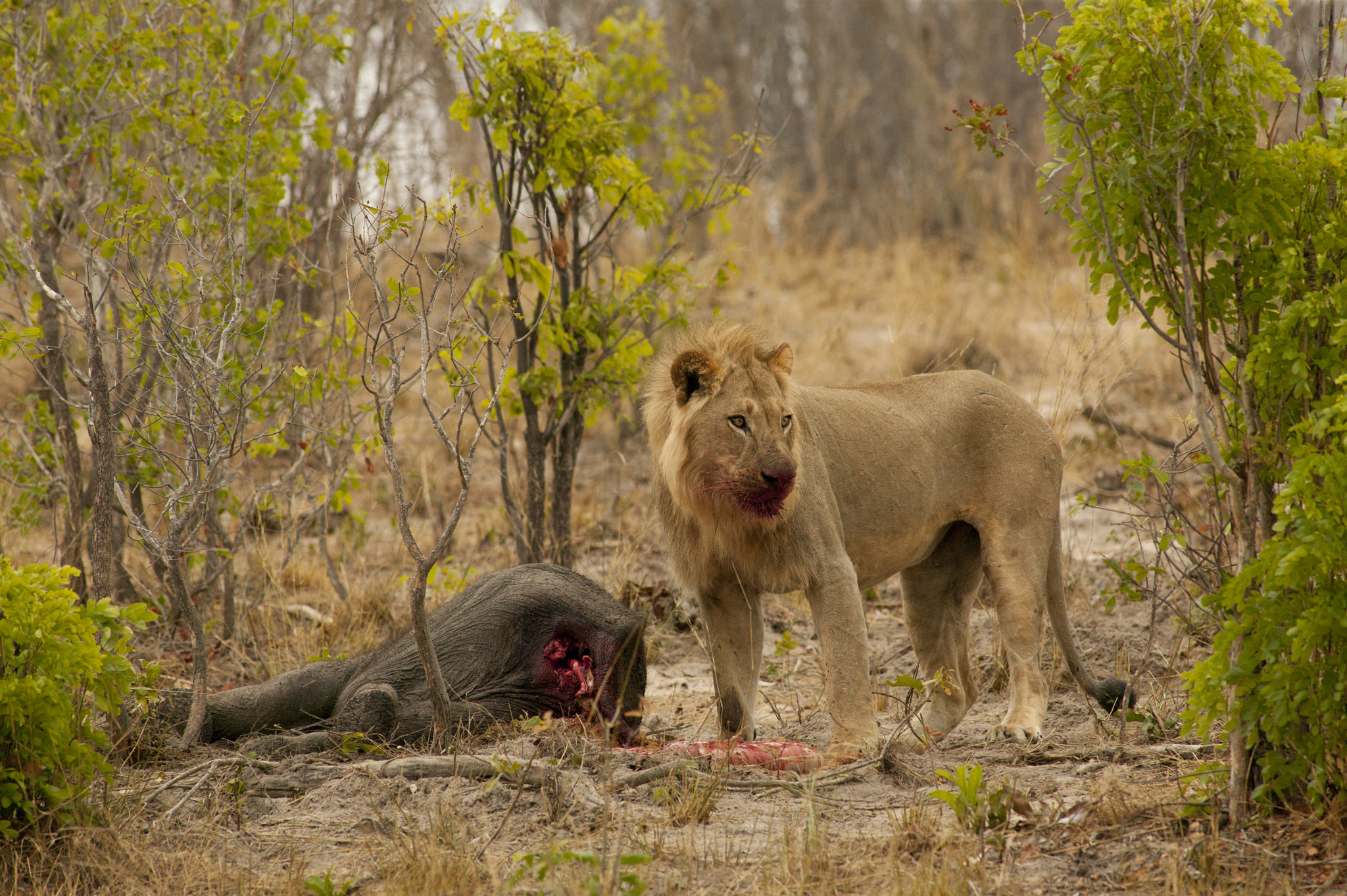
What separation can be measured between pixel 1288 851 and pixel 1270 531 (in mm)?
899

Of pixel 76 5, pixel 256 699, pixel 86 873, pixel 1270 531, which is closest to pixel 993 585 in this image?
pixel 1270 531

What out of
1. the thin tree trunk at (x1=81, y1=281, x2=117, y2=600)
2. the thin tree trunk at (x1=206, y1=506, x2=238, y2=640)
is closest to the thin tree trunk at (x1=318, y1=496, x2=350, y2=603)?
the thin tree trunk at (x1=206, y1=506, x2=238, y2=640)

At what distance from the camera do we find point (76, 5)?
6879mm

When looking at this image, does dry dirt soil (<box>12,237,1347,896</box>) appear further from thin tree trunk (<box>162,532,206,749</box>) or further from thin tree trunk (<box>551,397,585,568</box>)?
thin tree trunk (<box>551,397,585,568</box>)

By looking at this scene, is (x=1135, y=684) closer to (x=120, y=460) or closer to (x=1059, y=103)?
(x=1059, y=103)

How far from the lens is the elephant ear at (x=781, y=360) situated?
4.70m

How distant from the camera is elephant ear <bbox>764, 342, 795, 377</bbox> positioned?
15.4 feet

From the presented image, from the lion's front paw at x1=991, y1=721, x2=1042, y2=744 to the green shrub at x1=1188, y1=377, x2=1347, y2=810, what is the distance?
151 cm

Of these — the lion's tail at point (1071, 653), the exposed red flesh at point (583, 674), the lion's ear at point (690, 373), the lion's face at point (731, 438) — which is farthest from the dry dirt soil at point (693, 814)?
the lion's ear at point (690, 373)

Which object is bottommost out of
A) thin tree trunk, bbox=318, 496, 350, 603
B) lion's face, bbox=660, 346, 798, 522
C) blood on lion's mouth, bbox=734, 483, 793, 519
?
thin tree trunk, bbox=318, 496, 350, 603

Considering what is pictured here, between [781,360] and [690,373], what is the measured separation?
42 centimetres

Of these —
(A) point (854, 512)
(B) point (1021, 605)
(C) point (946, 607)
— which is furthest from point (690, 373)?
(C) point (946, 607)

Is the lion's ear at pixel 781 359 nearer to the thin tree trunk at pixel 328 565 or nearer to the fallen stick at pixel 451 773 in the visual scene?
the fallen stick at pixel 451 773

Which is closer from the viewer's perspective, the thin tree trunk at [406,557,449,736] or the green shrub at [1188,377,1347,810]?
the green shrub at [1188,377,1347,810]
